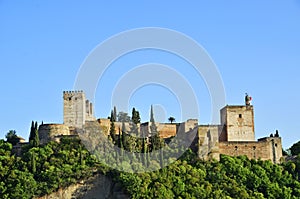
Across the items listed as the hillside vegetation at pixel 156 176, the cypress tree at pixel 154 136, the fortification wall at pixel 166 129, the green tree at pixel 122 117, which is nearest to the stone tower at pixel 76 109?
the green tree at pixel 122 117

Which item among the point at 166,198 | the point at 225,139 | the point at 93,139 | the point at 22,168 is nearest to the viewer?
the point at 166,198

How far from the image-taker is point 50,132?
5812 cm

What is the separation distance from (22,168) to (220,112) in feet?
→ 61.9

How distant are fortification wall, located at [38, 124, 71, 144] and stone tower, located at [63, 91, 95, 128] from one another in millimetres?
1993

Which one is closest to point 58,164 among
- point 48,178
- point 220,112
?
point 48,178

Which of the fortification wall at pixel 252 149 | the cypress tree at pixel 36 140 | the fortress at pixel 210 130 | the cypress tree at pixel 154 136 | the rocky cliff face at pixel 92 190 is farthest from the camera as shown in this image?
the fortification wall at pixel 252 149

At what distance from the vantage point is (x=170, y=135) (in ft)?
202

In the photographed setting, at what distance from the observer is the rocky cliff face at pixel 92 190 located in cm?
5306

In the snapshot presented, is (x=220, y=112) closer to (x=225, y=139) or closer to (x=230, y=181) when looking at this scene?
(x=225, y=139)

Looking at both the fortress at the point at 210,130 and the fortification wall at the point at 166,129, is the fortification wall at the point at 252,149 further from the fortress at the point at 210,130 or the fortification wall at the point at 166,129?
the fortification wall at the point at 166,129

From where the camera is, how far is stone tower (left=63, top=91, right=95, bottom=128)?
60781 mm

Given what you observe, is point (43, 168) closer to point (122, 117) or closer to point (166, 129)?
point (122, 117)

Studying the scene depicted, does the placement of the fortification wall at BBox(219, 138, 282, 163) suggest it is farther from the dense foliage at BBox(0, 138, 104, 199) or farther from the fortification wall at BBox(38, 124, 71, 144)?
the fortification wall at BBox(38, 124, 71, 144)

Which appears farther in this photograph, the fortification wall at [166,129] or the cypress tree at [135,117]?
the cypress tree at [135,117]
